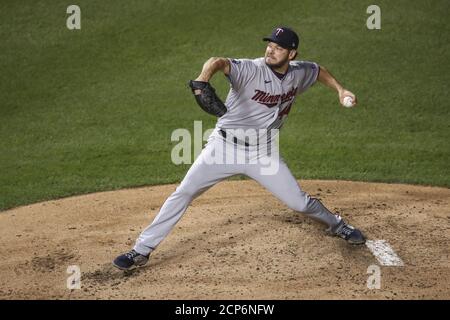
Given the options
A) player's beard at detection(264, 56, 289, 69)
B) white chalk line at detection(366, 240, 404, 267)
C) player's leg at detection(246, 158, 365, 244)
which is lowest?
white chalk line at detection(366, 240, 404, 267)

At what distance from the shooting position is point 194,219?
6.19m

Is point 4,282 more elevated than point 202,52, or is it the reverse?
point 202,52

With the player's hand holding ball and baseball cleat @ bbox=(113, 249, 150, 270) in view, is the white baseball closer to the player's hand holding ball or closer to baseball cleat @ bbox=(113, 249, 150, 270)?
the player's hand holding ball

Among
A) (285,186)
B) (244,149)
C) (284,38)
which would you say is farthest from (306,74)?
(285,186)

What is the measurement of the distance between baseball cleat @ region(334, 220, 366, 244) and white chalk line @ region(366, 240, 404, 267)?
0.35ft

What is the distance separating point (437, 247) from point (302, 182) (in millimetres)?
1942

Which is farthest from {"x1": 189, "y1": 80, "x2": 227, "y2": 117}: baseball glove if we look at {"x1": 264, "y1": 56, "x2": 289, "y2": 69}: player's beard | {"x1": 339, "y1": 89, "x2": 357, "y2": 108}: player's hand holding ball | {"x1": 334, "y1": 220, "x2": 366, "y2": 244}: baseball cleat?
{"x1": 334, "y1": 220, "x2": 366, "y2": 244}: baseball cleat

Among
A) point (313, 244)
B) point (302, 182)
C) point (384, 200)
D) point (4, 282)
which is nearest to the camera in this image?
point (4, 282)

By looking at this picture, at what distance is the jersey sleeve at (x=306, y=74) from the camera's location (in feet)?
17.7

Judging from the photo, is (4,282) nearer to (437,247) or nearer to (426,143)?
(437,247)

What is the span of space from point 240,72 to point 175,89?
4624 mm

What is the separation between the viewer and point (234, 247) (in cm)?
555

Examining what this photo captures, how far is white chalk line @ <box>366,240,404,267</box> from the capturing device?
530 centimetres

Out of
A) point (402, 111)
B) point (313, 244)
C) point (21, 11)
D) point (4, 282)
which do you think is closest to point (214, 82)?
point (402, 111)
